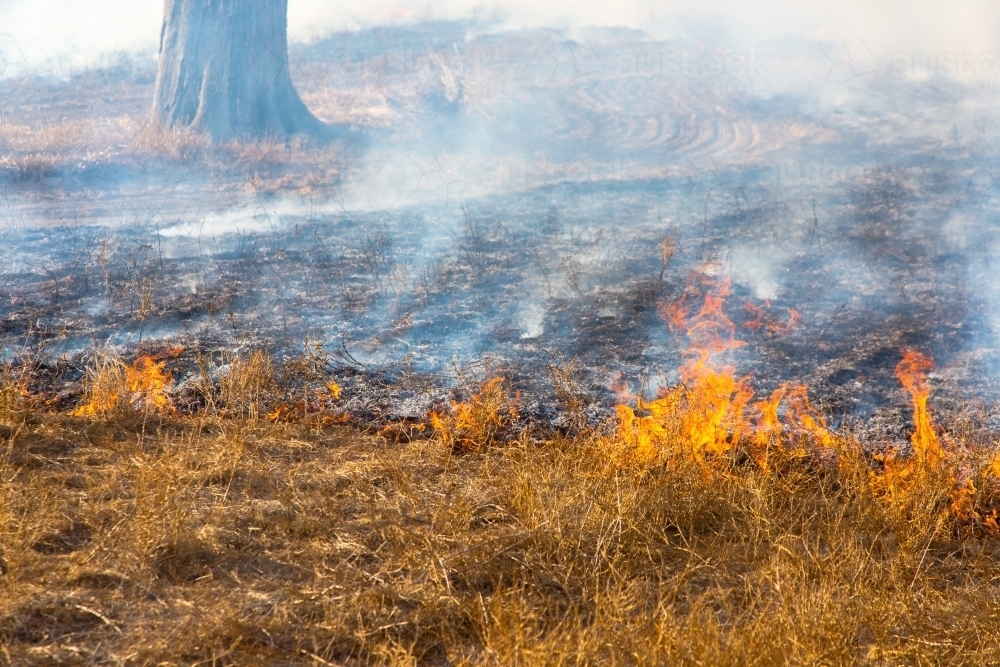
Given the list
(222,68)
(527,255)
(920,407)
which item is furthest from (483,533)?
(222,68)

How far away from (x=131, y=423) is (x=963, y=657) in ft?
11.6

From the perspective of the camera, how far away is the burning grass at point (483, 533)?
273 cm

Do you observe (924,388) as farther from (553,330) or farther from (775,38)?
(775,38)

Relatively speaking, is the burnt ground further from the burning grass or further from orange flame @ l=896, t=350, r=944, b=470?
the burning grass

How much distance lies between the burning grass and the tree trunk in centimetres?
720

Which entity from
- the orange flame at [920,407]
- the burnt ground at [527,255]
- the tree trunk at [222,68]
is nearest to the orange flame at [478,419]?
the burnt ground at [527,255]

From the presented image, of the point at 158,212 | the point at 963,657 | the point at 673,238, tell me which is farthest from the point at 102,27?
the point at 963,657

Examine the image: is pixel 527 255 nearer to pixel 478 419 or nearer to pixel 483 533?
pixel 478 419

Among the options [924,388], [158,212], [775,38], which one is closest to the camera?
[924,388]

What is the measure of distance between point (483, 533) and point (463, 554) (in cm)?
18

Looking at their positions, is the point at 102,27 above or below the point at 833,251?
above

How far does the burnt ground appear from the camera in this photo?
4.98 metres

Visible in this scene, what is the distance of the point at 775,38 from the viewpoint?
17453 millimetres

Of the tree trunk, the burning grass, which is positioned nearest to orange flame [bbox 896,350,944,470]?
the burning grass
